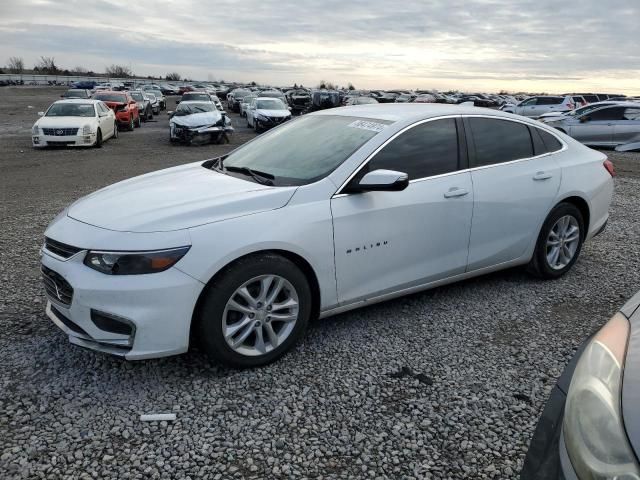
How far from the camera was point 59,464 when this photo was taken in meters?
2.51

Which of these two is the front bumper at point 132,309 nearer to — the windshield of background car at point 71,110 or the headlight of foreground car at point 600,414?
the headlight of foreground car at point 600,414

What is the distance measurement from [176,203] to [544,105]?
2560 centimetres

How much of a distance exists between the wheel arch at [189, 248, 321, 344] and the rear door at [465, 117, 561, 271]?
139 cm

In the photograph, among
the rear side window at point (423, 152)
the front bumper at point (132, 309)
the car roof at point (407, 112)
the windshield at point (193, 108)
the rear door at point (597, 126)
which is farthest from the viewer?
the windshield at point (193, 108)

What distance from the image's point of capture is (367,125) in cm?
396

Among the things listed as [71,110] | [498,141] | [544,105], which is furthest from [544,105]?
[498,141]

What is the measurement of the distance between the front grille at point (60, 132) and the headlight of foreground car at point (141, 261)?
45.2 ft

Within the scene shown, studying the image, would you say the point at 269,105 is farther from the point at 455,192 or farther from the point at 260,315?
the point at 260,315

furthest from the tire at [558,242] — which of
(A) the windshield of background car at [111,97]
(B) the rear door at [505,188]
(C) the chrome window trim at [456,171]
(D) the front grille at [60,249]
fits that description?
(A) the windshield of background car at [111,97]

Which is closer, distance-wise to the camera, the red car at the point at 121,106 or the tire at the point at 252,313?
the tire at the point at 252,313

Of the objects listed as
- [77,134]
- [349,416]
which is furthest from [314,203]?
[77,134]

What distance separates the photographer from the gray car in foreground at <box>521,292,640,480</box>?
1.39 meters

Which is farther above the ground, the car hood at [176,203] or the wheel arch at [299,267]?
the car hood at [176,203]

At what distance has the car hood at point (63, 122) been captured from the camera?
15.0m
